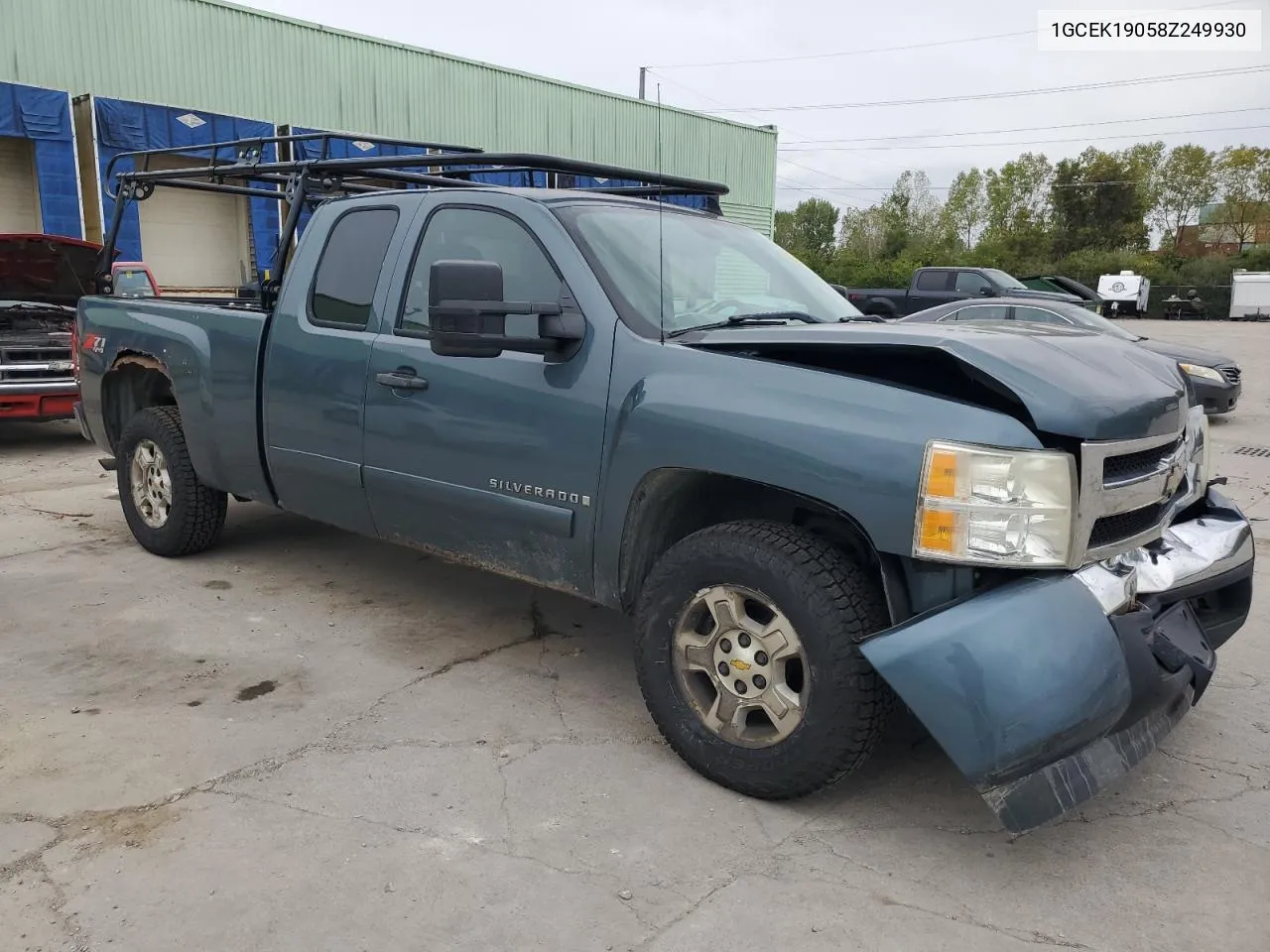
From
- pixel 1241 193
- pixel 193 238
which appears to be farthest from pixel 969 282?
pixel 1241 193

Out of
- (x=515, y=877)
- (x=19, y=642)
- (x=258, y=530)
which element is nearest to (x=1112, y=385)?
(x=515, y=877)

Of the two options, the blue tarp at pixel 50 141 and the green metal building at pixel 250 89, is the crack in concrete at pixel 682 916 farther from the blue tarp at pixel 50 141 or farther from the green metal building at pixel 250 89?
the blue tarp at pixel 50 141

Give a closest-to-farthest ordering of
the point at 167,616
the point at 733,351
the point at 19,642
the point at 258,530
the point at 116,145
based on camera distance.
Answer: the point at 733,351, the point at 19,642, the point at 167,616, the point at 258,530, the point at 116,145

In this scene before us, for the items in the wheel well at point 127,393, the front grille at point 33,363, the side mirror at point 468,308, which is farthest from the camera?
the front grille at point 33,363

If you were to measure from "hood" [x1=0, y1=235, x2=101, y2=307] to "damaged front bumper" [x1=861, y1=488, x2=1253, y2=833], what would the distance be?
9.03 m

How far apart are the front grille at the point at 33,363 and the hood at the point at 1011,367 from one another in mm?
7776

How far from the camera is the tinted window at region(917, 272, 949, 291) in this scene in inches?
722

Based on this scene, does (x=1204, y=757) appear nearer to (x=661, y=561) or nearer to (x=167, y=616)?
(x=661, y=561)

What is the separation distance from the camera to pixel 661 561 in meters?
3.25

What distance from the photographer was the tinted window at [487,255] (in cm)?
375

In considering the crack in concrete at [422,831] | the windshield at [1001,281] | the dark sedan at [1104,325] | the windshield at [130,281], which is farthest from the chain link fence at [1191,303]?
the crack in concrete at [422,831]

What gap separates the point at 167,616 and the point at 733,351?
3.09 m

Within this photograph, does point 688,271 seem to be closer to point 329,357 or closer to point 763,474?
point 763,474

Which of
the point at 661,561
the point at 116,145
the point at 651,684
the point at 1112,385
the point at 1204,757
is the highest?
the point at 116,145
